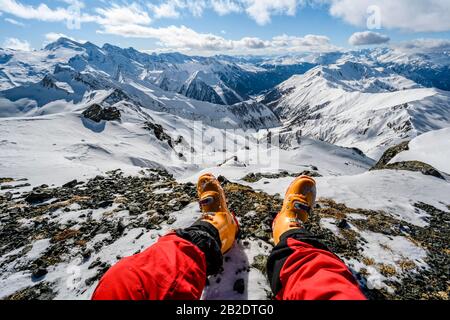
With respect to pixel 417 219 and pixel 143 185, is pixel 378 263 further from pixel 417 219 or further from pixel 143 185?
pixel 143 185

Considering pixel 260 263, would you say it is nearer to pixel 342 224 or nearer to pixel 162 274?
pixel 162 274

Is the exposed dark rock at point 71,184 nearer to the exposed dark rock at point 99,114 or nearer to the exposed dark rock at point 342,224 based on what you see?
the exposed dark rock at point 342,224

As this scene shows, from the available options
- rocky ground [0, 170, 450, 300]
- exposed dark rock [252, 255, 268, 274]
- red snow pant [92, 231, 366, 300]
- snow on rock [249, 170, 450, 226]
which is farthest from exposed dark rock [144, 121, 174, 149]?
red snow pant [92, 231, 366, 300]

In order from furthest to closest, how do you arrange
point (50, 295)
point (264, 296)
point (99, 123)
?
point (99, 123) → point (50, 295) → point (264, 296)

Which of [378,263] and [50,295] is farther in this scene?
[378,263]
